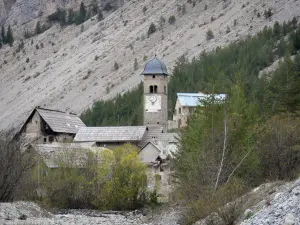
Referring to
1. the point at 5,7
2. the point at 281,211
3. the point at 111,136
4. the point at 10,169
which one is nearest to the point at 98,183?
the point at 10,169

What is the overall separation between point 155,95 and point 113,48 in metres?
52.0

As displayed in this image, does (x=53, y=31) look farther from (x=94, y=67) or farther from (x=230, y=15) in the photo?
(x=230, y=15)

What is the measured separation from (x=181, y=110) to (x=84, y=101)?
105 feet

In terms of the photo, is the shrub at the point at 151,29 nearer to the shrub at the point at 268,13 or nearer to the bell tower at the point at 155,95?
the shrub at the point at 268,13

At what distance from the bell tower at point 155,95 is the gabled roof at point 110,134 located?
479 cm

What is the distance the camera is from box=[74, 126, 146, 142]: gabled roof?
81.2m

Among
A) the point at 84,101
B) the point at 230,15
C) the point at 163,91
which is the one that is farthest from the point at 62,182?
the point at 230,15

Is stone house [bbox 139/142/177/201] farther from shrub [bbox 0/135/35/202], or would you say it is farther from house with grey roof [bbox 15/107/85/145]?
shrub [bbox 0/135/35/202]

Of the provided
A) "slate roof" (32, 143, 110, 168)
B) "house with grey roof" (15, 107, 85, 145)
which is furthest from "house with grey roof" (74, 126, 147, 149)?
"slate roof" (32, 143, 110, 168)

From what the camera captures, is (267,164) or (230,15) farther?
(230,15)

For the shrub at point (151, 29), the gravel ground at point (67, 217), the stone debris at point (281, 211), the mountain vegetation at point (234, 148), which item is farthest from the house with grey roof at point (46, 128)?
the shrub at point (151, 29)

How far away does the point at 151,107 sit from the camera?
87.7 metres

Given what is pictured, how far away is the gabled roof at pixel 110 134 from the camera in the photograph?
8119 centimetres

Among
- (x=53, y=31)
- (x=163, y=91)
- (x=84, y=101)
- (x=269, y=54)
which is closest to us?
(x=163, y=91)
